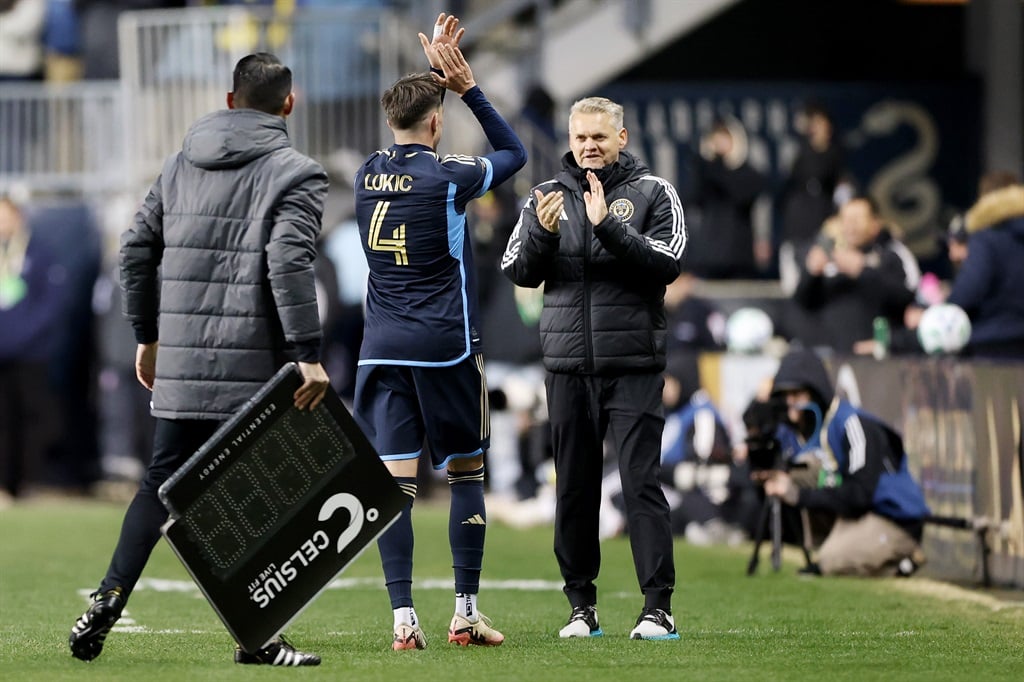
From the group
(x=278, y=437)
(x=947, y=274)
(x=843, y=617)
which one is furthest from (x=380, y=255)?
(x=947, y=274)

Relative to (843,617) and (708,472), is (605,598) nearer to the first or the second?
(843,617)

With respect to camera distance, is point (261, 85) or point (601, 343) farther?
point (601, 343)

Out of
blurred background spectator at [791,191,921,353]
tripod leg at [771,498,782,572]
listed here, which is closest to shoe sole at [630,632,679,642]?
tripod leg at [771,498,782,572]

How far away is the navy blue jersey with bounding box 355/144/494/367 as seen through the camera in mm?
8258

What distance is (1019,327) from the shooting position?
12516 mm

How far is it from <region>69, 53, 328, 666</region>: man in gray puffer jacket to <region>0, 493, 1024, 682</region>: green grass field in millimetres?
389

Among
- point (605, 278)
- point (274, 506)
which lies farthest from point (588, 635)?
point (274, 506)

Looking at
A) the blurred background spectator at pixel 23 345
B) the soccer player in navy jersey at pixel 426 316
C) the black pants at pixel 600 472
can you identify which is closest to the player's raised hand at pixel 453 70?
the soccer player in navy jersey at pixel 426 316

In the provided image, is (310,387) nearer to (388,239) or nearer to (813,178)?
(388,239)

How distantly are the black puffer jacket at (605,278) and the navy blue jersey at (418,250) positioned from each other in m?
0.41

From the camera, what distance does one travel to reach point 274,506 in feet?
25.6

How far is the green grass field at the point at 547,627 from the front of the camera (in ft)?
25.4

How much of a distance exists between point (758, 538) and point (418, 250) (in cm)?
465

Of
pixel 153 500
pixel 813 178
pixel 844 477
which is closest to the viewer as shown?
pixel 153 500
